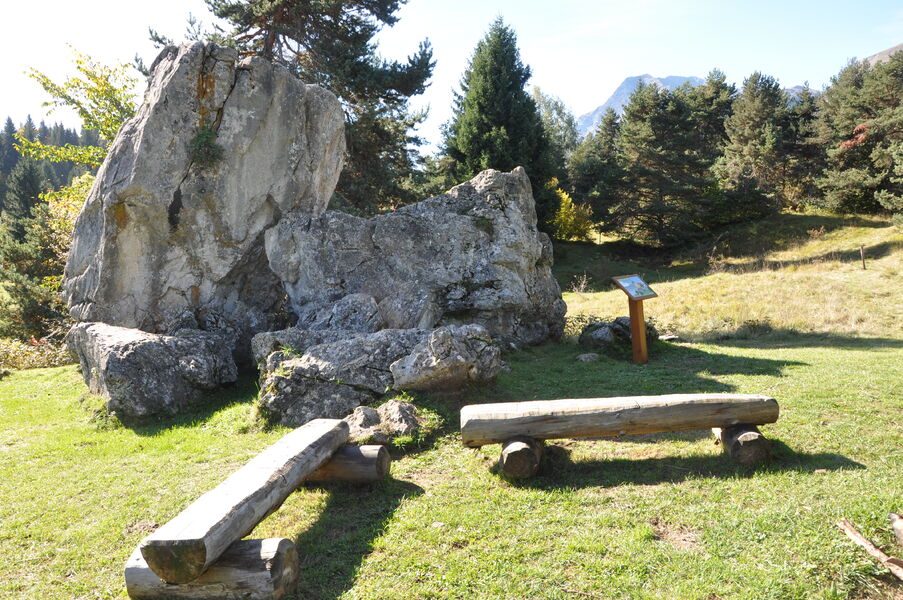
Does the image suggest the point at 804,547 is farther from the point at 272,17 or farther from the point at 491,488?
the point at 272,17

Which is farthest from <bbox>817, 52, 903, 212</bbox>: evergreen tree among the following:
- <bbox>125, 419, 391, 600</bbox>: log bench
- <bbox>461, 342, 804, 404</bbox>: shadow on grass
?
<bbox>125, 419, 391, 600</bbox>: log bench

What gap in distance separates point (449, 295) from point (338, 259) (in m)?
2.73

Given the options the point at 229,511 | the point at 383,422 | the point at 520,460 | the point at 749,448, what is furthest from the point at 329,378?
the point at 749,448

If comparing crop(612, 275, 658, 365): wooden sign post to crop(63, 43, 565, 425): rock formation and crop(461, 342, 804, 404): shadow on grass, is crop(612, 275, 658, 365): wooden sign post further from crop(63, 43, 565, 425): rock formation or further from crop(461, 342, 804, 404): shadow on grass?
crop(63, 43, 565, 425): rock formation

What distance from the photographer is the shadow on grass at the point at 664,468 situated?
646 centimetres

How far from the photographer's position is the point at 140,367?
10.6 metres

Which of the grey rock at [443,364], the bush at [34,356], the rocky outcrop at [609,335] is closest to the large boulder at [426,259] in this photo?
the rocky outcrop at [609,335]

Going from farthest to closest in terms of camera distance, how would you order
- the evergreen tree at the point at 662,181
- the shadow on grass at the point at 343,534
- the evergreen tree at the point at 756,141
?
1. the evergreen tree at the point at 756,141
2. the evergreen tree at the point at 662,181
3. the shadow on grass at the point at 343,534

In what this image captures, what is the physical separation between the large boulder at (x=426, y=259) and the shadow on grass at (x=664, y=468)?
632cm

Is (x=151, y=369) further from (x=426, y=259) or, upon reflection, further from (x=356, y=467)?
Result: (x=426, y=259)

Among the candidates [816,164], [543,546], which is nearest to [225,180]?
[543,546]

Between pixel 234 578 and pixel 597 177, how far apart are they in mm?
41051

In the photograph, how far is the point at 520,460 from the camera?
259 inches

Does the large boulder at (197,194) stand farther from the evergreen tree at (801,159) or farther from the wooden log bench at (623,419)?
the evergreen tree at (801,159)
